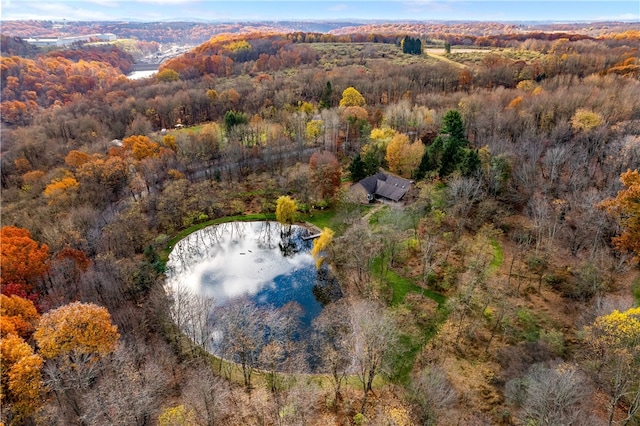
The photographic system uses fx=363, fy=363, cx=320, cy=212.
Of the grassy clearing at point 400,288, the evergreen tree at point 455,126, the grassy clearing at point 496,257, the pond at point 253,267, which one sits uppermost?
the evergreen tree at point 455,126

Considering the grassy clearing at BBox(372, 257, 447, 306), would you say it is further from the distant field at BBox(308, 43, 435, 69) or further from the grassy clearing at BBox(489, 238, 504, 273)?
the distant field at BBox(308, 43, 435, 69)

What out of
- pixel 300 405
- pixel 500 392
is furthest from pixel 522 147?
pixel 300 405

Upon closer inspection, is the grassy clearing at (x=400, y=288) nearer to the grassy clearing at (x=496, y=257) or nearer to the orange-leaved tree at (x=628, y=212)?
the grassy clearing at (x=496, y=257)

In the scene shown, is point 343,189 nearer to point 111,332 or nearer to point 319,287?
point 319,287

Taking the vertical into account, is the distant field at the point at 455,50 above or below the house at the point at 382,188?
above

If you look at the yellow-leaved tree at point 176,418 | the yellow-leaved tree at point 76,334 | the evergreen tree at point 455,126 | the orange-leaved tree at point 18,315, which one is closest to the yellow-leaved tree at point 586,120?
the evergreen tree at point 455,126

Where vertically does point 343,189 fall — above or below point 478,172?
below

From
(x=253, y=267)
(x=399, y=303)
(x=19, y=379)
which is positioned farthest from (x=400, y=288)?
(x=19, y=379)

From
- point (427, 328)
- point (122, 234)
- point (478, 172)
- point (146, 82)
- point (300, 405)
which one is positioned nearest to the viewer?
point (300, 405)
